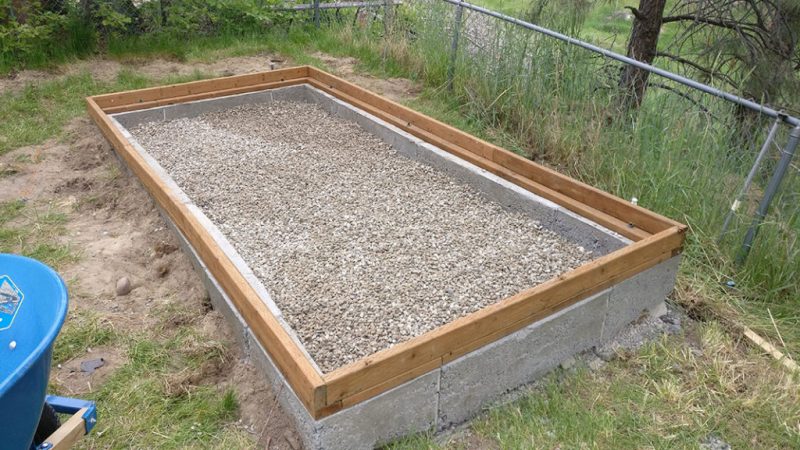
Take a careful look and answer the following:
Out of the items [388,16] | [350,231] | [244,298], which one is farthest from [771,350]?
[388,16]

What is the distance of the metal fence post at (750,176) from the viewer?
10.4 feet

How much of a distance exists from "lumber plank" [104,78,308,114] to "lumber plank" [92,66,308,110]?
4 centimetres

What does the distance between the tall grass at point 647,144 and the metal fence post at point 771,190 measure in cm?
4

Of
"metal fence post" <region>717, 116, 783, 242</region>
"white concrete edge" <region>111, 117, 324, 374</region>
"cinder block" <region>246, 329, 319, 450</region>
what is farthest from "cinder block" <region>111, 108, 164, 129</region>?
"metal fence post" <region>717, 116, 783, 242</region>

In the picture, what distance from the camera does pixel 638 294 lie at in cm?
309

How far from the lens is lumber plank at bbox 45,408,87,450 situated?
2053 millimetres

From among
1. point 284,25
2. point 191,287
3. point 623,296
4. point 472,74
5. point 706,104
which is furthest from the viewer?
point 284,25

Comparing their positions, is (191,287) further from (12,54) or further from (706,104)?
(12,54)

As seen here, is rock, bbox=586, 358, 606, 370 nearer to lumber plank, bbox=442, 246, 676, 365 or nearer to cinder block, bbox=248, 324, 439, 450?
lumber plank, bbox=442, 246, 676, 365

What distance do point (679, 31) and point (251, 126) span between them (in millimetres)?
4709

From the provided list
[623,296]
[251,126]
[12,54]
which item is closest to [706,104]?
[623,296]

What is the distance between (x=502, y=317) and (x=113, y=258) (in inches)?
91.2

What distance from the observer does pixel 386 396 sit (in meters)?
2.30

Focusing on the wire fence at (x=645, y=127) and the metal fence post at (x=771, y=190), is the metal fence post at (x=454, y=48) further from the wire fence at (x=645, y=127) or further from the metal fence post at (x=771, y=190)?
the metal fence post at (x=771, y=190)
